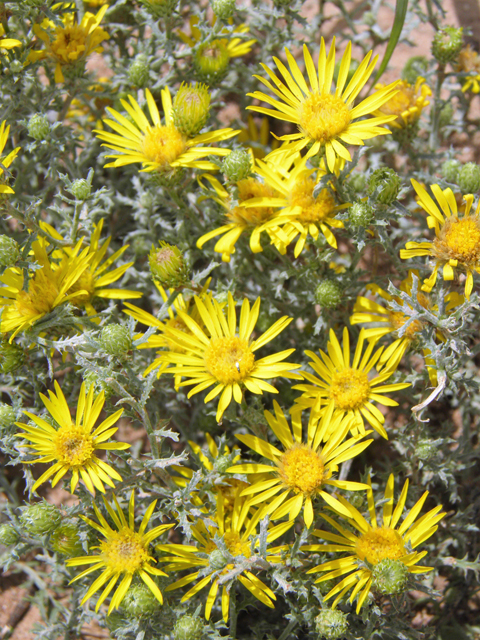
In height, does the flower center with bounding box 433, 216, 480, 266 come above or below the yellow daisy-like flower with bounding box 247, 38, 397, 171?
below

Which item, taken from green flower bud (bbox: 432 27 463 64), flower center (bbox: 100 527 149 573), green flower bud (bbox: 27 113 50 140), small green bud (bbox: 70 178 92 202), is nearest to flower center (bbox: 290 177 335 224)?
small green bud (bbox: 70 178 92 202)

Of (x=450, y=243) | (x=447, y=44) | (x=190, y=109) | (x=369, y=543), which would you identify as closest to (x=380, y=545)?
(x=369, y=543)

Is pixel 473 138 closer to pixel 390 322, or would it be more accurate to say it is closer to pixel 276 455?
pixel 390 322

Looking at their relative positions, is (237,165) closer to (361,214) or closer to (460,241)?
(361,214)

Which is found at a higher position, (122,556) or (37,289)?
(37,289)

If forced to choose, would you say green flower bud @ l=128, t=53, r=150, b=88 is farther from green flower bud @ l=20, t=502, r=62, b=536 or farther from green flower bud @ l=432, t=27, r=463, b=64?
green flower bud @ l=20, t=502, r=62, b=536

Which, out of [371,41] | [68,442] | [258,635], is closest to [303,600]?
[258,635]
